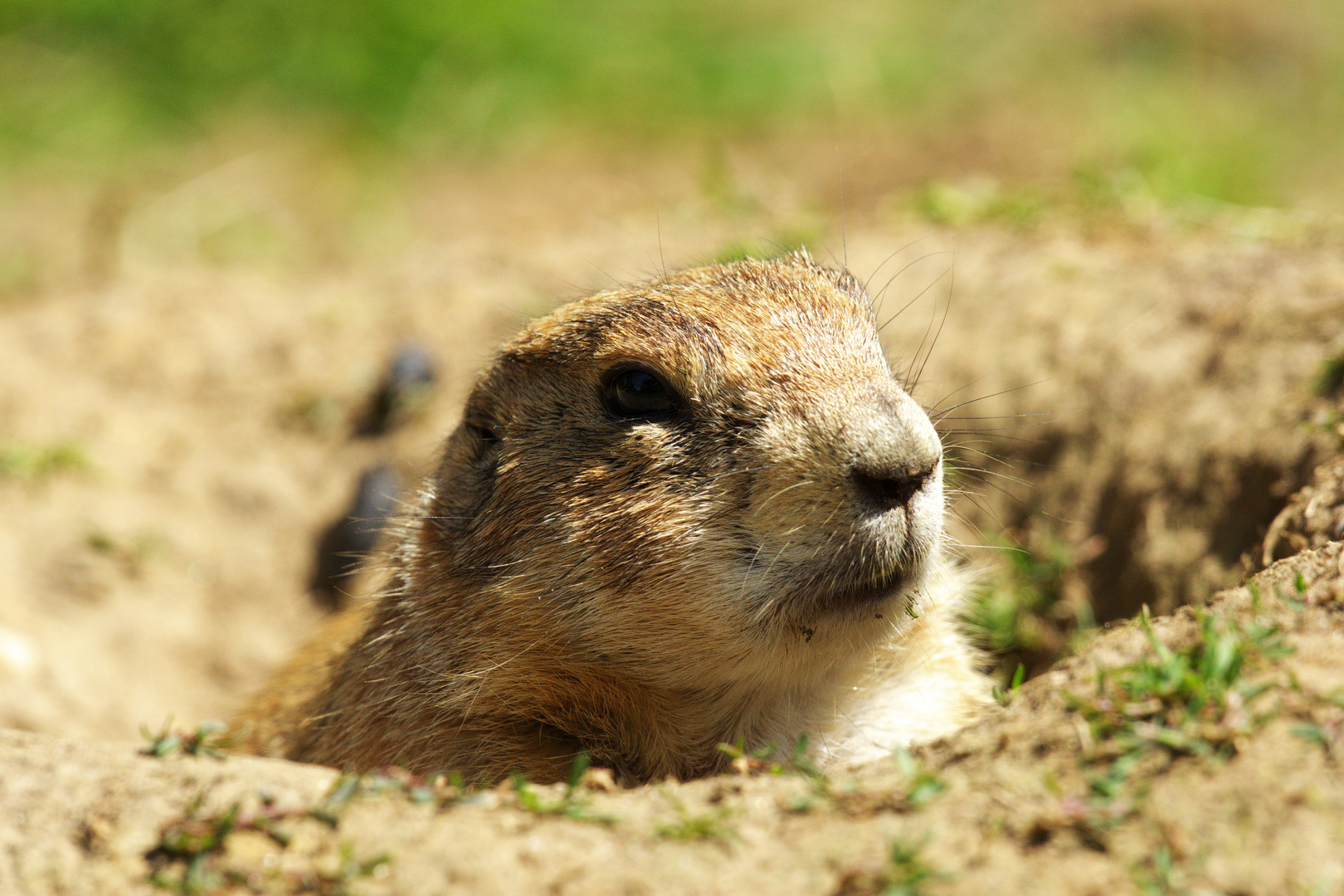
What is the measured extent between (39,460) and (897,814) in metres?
5.75

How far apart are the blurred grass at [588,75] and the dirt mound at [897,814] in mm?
9036

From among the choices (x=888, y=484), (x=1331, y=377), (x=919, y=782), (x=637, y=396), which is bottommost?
(x=919, y=782)

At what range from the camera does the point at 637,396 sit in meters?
3.77

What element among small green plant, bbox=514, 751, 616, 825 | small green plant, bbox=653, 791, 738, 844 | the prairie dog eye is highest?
the prairie dog eye

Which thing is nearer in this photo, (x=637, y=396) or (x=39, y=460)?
(x=637, y=396)

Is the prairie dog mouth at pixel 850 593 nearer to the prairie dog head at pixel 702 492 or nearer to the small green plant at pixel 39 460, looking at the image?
the prairie dog head at pixel 702 492

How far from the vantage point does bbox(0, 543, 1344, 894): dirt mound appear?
2.38 m

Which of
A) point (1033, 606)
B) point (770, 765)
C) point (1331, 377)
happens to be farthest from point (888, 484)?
point (1033, 606)

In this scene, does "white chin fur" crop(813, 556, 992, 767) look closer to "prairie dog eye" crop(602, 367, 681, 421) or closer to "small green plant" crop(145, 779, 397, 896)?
"prairie dog eye" crop(602, 367, 681, 421)

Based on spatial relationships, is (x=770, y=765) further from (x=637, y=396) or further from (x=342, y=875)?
(x=637, y=396)

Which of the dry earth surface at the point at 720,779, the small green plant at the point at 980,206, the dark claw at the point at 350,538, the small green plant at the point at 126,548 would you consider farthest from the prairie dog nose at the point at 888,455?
the small green plant at the point at 126,548

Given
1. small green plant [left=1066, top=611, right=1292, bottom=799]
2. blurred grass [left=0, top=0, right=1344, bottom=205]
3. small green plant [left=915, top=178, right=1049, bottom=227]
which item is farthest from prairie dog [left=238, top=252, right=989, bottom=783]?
blurred grass [left=0, top=0, right=1344, bottom=205]

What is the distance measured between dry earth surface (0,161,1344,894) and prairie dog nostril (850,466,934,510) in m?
0.64

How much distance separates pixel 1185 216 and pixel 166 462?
6477 mm
